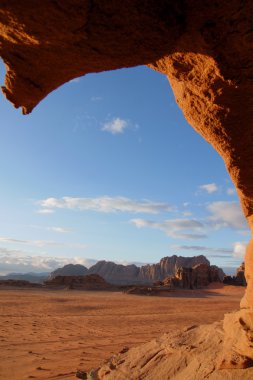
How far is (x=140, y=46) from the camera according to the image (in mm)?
2256

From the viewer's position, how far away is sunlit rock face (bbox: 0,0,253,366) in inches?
77.2

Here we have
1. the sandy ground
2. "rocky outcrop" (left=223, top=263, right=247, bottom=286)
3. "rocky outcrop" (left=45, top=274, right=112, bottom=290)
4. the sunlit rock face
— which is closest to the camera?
the sunlit rock face

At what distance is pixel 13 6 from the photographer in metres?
1.84

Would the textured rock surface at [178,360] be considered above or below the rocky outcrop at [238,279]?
below

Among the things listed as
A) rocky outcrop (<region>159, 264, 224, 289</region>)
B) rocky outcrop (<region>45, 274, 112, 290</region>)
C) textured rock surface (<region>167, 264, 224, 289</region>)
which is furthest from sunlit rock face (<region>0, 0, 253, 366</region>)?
textured rock surface (<region>167, 264, 224, 289</region>)

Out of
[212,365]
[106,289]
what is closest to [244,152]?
[212,365]

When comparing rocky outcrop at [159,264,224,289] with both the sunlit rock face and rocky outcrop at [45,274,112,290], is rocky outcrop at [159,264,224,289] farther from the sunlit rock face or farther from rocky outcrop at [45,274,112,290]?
the sunlit rock face

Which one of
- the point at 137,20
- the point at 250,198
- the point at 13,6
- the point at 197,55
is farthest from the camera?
the point at 250,198

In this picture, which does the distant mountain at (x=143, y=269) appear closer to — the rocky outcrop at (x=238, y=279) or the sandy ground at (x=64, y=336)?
the rocky outcrop at (x=238, y=279)

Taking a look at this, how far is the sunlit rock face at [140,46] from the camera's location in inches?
77.2

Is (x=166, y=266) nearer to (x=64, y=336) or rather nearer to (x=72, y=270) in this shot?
(x=72, y=270)

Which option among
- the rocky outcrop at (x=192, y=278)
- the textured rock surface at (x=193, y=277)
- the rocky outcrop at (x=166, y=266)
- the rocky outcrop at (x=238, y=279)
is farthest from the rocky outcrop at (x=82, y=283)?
the rocky outcrop at (x=166, y=266)

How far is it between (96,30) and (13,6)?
51cm

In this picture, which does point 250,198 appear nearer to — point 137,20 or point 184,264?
point 137,20
